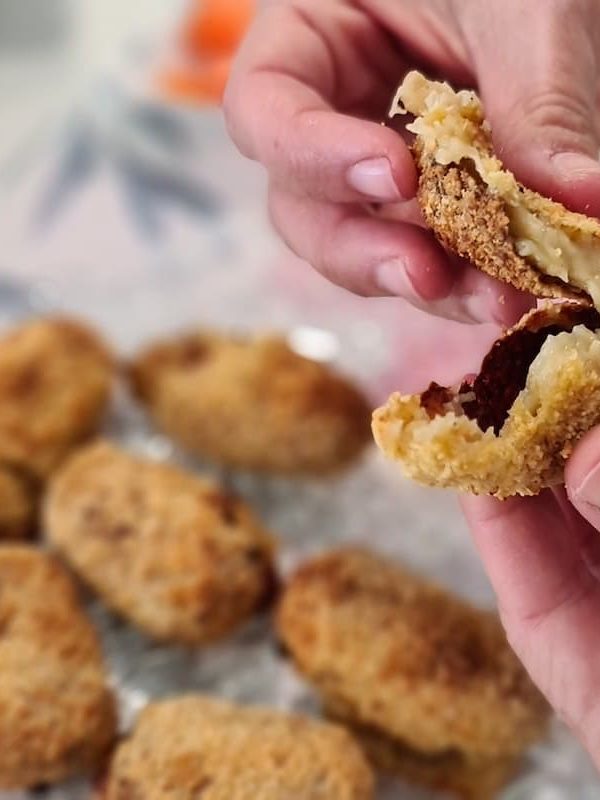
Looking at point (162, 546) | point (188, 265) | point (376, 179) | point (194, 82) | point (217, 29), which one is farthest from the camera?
point (217, 29)

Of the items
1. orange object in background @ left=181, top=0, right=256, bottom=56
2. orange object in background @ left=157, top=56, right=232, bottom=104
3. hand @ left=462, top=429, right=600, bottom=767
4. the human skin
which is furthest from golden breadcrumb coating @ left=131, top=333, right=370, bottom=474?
orange object in background @ left=181, top=0, right=256, bottom=56

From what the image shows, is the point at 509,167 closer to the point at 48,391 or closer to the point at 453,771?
the point at 453,771

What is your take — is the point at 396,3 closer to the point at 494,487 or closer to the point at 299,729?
the point at 494,487

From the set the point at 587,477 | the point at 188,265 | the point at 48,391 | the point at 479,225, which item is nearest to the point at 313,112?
the point at 479,225

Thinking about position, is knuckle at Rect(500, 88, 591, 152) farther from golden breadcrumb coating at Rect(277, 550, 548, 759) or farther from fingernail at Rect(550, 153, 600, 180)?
golden breadcrumb coating at Rect(277, 550, 548, 759)

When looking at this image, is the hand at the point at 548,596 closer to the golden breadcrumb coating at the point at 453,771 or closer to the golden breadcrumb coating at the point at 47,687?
the golden breadcrumb coating at the point at 453,771

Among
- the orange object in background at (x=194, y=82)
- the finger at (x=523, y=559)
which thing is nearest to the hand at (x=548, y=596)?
the finger at (x=523, y=559)

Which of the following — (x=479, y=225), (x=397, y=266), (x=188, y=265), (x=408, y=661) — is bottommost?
(x=188, y=265)
